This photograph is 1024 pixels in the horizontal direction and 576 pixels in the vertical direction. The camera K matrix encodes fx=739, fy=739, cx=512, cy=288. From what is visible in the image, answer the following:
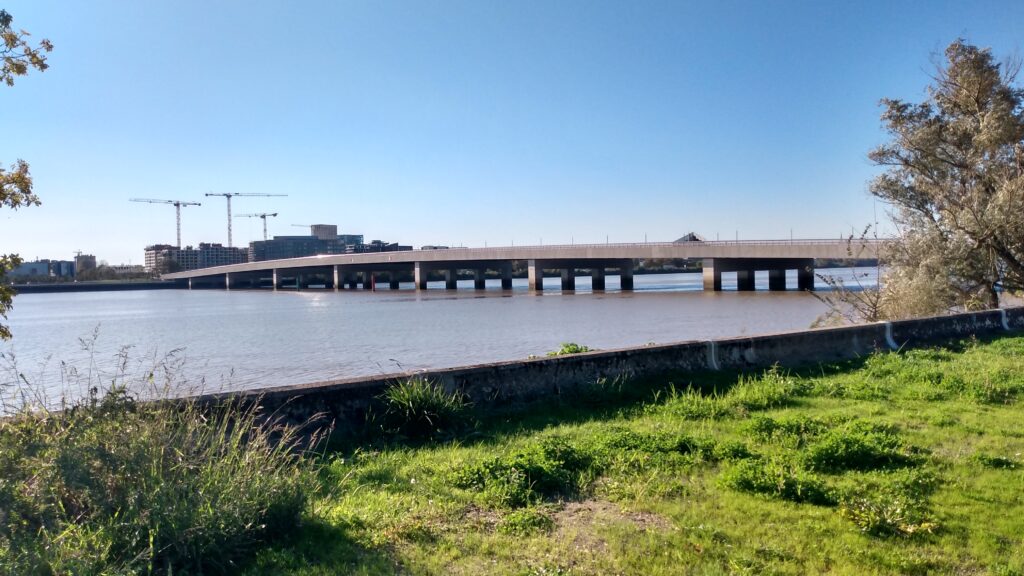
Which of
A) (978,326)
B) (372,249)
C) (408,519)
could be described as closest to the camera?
(408,519)

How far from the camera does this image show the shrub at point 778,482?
557 cm

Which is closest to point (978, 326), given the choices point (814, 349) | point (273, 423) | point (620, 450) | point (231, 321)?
point (814, 349)

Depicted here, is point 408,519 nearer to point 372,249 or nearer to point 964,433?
point 964,433

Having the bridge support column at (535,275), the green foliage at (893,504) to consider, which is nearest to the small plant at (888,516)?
the green foliage at (893,504)

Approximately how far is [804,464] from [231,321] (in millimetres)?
45471

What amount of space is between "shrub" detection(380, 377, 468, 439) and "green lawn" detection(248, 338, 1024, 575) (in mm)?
259

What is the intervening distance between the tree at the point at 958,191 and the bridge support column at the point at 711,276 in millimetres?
47630

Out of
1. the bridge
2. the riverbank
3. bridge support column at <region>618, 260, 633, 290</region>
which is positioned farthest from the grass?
the riverbank

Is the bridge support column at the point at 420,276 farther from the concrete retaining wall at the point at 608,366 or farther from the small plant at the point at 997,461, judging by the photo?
the small plant at the point at 997,461

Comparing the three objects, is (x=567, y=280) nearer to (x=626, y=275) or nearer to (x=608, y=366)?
(x=626, y=275)

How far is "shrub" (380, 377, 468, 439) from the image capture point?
778 cm

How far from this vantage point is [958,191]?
79.5 ft

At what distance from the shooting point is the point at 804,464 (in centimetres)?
635

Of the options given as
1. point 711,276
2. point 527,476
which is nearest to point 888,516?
→ point 527,476
